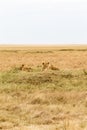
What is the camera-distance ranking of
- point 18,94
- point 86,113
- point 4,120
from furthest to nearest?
point 18,94 → point 86,113 → point 4,120

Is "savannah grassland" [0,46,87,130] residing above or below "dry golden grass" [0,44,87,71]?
above

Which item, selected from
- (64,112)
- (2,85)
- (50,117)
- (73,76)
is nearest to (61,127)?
(50,117)

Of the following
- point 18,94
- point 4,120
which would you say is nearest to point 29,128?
point 4,120

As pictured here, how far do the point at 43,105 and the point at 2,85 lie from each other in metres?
4.82

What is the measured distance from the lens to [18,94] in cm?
1614

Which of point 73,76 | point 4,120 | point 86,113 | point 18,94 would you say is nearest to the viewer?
point 4,120

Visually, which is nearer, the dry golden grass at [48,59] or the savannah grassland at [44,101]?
the savannah grassland at [44,101]

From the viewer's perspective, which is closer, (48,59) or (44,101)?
(44,101)

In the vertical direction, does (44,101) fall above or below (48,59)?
above

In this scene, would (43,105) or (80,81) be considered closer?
(43,105)

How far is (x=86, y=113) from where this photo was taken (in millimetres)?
12258

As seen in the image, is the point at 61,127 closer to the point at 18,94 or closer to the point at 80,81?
the point at 18,94

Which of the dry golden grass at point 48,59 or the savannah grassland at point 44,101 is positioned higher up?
the savannah grassland at point 44,101

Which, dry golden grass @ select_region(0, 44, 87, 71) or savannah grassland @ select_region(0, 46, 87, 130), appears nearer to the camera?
savannah grassland @ select_region(0, 46, 87, 130)
